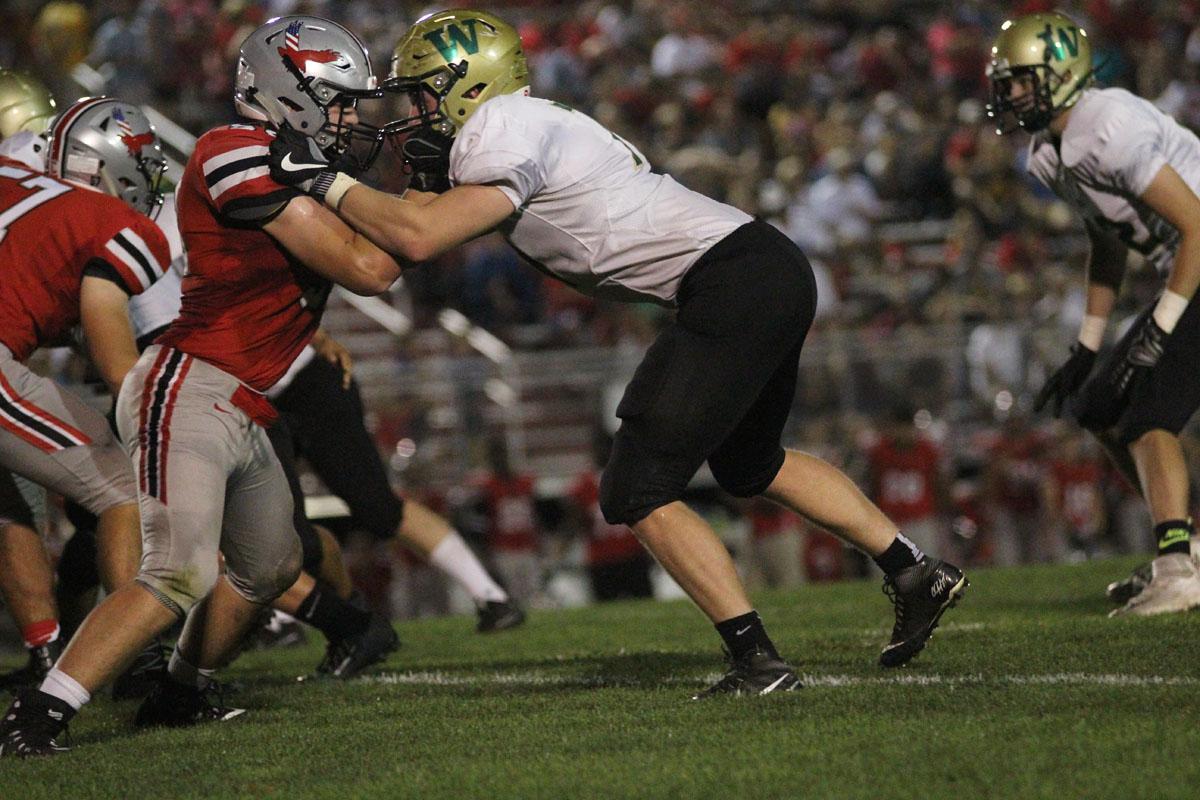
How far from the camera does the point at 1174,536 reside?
556cm

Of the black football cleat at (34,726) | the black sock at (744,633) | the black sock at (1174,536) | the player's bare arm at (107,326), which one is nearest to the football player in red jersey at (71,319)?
the player's bare arm at (107,326)

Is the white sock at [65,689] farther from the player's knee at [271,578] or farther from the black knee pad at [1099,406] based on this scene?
the black knee pad at [1099,406]

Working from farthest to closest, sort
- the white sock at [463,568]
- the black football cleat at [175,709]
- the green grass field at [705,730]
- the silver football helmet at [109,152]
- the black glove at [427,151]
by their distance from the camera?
the white sock at [463,568], the silver football helmet at [109,152], the black football cleat at [175,709], the black glove at [427,151], the green grass field at [705,730]

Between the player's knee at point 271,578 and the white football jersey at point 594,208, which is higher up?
the white football jersey at point 594,208

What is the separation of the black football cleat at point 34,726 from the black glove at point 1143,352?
3.63m

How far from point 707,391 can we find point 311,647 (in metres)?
3.45

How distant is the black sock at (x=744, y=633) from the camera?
4.19m

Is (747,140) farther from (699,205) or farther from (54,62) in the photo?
(699,205)

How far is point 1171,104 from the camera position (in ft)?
47.6

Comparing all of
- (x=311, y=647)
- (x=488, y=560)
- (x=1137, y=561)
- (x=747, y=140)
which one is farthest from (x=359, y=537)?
(x=747, y=140)

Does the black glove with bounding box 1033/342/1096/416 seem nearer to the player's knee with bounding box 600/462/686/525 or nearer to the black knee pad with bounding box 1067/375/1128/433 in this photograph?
the black knee pad with bounding box 1067/375/1128/433

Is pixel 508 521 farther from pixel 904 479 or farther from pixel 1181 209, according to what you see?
pixel 1181 209

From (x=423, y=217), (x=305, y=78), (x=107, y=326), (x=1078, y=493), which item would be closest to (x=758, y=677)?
(x=423, y=217)

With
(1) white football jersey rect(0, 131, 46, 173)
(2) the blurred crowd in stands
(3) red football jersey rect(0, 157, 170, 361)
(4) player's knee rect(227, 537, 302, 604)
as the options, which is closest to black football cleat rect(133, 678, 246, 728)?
(4) player's knee rect(227, 537, 302, 604)
